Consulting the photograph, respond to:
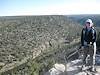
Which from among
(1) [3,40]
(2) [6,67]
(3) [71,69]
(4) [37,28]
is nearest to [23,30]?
(4) [37,28]

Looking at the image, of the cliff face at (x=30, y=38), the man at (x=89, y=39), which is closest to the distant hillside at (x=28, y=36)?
the cliff face at (x=30, y=38)

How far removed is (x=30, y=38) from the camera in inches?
5531

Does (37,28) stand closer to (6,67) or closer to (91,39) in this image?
(6,67)

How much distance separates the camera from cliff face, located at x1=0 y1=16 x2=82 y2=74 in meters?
101

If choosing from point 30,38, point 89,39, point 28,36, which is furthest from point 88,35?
point 28,36

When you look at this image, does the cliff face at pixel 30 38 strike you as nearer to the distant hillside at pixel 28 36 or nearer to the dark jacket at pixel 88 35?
the distant hillside at pixel 28 36

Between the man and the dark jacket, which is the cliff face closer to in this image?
the man

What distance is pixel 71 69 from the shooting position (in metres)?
11.2

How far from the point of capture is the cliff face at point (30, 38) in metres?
101

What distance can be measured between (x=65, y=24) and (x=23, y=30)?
140ft

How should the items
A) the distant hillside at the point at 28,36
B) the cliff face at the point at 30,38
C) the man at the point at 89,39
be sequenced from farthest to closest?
the distant hillside at the point at 28,36 < the cliff face at the point at 30,38 < the man at the point at 89,39

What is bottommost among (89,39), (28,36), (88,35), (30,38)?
(30,38)

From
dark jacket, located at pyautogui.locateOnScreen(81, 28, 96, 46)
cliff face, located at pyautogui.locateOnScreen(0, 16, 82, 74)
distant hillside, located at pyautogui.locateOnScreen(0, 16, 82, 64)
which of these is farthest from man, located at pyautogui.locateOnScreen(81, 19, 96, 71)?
distant hillside, located at pyautogui.locateOnScreen(0, 16, 82, 64)

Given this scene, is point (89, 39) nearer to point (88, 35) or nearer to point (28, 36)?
point (88, 35)
